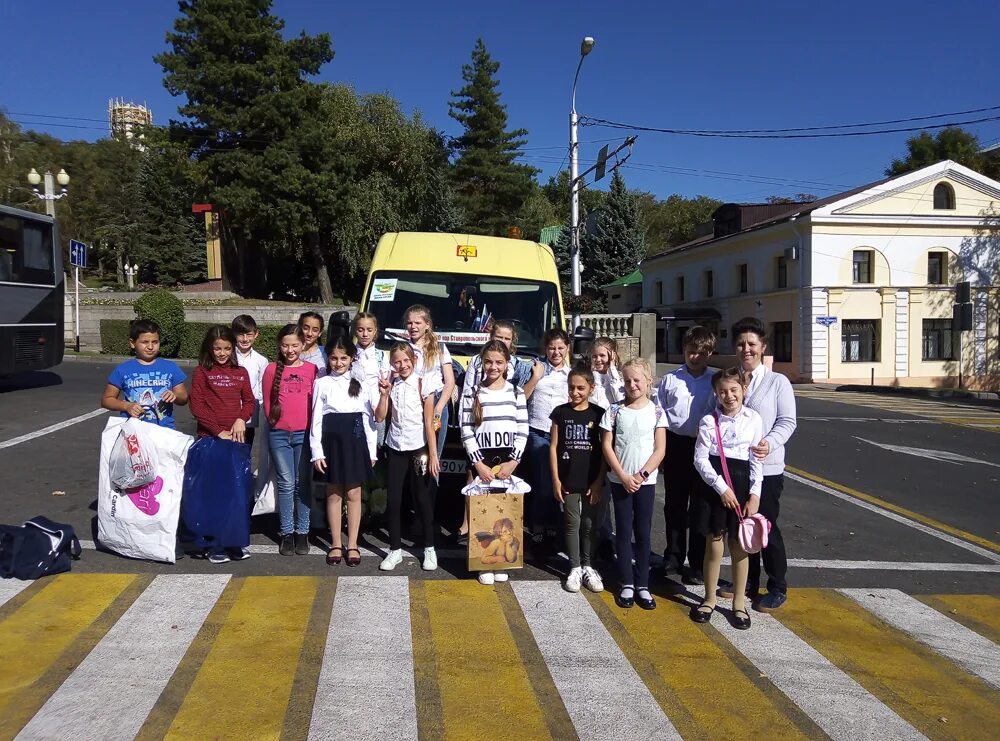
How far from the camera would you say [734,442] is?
4.67 m

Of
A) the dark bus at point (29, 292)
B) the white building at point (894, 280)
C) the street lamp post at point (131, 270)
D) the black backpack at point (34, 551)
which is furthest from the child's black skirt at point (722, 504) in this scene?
the street lamp post at point (131, 270)

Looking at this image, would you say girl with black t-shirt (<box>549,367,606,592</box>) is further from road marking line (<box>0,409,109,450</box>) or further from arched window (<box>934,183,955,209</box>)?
arched window (<box>934,183,955,209</box>)

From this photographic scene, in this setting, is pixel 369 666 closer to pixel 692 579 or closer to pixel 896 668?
pixel 692 579

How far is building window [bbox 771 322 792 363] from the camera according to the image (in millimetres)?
34625

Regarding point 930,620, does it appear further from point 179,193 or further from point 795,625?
point 179,193

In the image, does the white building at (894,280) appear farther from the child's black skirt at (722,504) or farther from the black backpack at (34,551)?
the black backpack at (34,551)

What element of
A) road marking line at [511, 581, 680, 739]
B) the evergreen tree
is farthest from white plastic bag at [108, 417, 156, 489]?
the evergreen tree

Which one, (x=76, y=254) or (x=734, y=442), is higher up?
(x=76, y=254)

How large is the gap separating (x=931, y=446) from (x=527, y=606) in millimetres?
10966

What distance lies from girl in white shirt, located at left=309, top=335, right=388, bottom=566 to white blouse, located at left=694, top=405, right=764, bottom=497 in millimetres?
2235

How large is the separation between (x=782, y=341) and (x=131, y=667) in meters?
34.9

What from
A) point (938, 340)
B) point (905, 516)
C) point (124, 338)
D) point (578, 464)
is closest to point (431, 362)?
point (578, 464)

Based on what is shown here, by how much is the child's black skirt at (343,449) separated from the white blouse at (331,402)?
0.03 metres

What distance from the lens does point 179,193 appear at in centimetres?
4984
